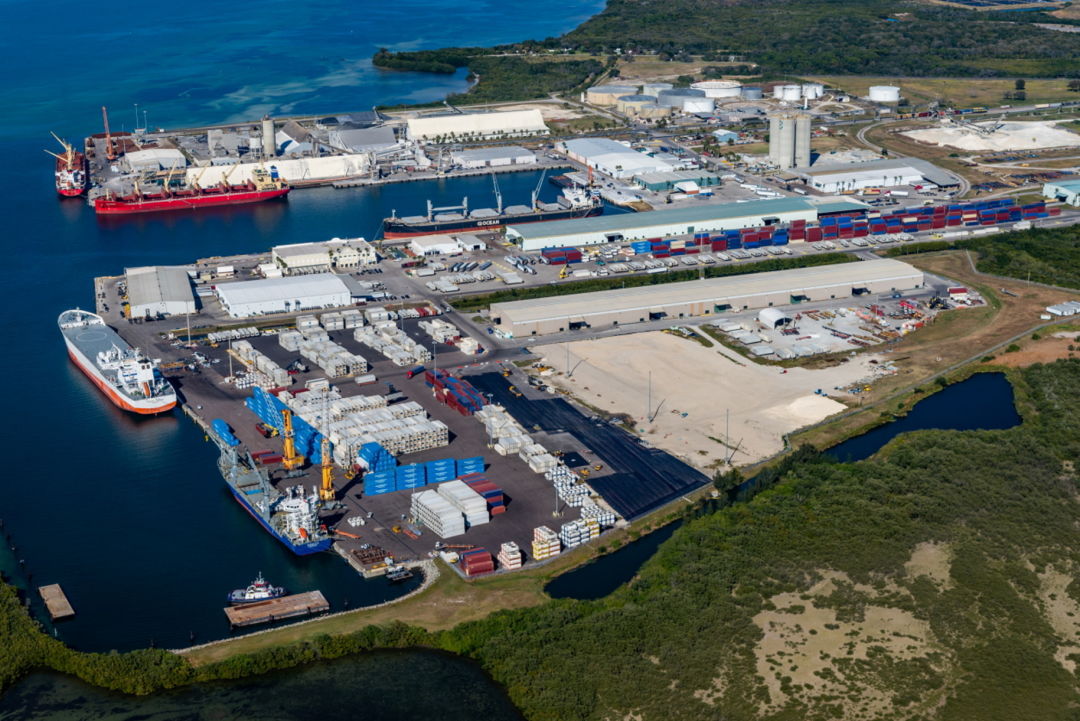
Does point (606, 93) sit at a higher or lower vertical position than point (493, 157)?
higher

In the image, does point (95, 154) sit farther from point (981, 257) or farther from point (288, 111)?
point (981, 257)

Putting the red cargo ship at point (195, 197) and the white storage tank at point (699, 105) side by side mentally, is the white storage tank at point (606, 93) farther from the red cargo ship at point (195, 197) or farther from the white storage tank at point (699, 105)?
the red cargo ship at point (195, 197)

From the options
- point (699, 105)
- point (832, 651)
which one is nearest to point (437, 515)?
point (832, 651)

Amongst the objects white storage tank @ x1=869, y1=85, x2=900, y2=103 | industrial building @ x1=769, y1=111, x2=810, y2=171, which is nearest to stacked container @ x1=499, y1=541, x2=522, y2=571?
industrial building @ x1=769, y1=111, x2=810, y2=171

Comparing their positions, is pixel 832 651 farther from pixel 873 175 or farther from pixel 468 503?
pixel 873 175

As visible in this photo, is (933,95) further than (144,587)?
Yes

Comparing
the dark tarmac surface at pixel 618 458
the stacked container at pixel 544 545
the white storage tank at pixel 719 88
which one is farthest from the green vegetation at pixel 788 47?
the stacked container at pixel 544 545

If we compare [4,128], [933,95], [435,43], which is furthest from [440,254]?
[435,43]
